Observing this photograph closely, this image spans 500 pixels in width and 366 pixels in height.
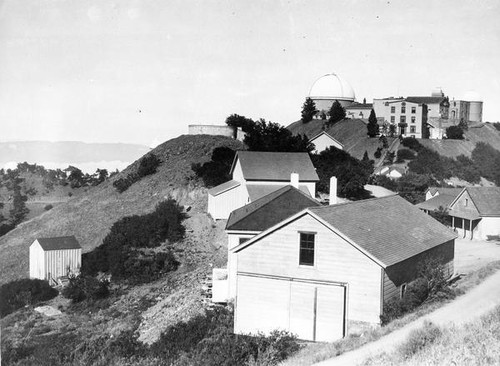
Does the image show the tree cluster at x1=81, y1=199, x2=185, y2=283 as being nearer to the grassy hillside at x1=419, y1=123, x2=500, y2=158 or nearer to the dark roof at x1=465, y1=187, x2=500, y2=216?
the dark roof at x1=465, y1=187, x2=500, y2=216

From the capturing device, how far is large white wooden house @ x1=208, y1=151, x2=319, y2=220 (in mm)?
43750

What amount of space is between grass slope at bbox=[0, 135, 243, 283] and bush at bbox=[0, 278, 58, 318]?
297 inches

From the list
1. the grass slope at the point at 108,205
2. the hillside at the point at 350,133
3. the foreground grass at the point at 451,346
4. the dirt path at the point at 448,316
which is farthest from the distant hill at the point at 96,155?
the foreground grass at the point at 451,346

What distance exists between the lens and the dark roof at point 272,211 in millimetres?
27609

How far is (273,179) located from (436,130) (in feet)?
143

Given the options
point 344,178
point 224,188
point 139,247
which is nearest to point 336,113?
point 344,178

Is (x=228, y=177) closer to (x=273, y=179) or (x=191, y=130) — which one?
(x=273, y=179)

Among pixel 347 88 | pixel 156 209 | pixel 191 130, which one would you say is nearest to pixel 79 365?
pixel 156 209

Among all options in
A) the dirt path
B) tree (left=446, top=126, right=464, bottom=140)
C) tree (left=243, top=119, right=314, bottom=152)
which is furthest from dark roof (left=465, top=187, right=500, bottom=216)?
tree (left=446, top=126, right=464, bottom=140)

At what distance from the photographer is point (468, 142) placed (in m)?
73.8

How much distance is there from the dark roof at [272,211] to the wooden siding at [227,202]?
13.8 meters

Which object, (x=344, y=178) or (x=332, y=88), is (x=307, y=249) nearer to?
(x=344, y=178)

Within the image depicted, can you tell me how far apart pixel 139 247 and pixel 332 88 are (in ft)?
190

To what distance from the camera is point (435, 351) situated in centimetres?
1349
